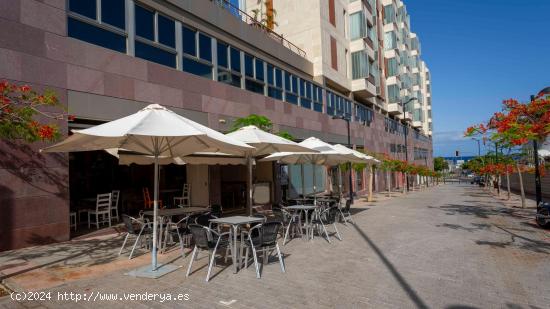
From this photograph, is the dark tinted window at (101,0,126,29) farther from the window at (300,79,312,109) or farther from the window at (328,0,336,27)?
the window at (328,0,336,27)

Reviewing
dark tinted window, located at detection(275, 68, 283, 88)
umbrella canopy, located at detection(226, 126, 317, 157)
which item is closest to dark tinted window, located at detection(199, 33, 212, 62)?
dark tinted window, located at detection(275, 68, 283, 88)

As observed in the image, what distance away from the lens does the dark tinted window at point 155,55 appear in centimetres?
1145

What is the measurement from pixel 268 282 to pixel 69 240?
20.8 feet

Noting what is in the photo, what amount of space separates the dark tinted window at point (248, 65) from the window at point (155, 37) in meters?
4.43

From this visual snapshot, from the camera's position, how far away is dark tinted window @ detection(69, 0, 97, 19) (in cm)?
961

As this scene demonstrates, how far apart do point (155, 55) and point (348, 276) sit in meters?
9.72

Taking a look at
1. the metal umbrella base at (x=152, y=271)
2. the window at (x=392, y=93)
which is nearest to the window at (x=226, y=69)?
the metal umbrella base at (x=152, y=271)

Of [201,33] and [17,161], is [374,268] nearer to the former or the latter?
[17,161]

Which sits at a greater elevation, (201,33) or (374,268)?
(201,33)

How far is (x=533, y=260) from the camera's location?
676 centimetres

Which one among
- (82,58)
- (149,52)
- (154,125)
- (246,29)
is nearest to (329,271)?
(154,125)

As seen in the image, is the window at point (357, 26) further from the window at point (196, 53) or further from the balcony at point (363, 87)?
the window at point (196, 53)

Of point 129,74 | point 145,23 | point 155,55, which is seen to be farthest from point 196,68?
point 129,74

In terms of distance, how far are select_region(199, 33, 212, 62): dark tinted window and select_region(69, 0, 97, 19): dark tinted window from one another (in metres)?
4.44
